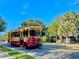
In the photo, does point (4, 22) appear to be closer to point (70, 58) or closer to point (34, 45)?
point (34, 45)

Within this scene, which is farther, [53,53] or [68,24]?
[68,24]

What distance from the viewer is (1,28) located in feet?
193

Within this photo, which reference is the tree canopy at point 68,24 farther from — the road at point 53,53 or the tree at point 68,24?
the road at point 53,53

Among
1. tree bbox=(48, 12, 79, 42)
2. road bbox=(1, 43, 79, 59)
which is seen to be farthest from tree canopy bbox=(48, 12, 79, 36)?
road bbox=(1, 43, 79, 59)

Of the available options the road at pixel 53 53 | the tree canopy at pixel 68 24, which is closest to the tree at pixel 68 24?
the tree canopy at pixel 68 24

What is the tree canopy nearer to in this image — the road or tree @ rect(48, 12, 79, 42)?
tree @ rect(48, 12, 79, 42)

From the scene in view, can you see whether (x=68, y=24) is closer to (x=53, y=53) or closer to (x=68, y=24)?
(x=68, y=24)

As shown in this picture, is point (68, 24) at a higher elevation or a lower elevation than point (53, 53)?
higher

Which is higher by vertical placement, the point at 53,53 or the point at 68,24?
the point at 68,24

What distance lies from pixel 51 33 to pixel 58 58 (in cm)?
5675

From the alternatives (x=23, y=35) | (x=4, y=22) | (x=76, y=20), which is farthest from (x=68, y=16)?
(x=23, y=35)

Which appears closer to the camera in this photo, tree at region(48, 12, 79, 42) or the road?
the road

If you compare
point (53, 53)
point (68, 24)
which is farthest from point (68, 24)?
point (53, 53)

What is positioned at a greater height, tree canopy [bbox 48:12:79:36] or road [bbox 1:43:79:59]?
tree canopy [bbox 48:12:79:36]
